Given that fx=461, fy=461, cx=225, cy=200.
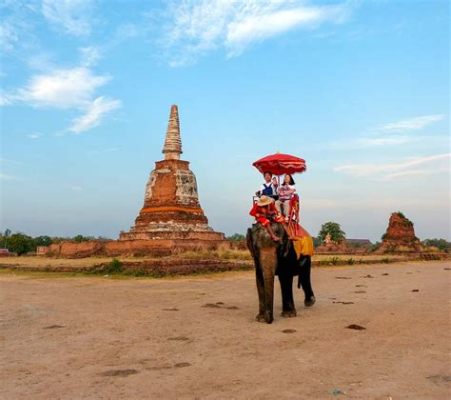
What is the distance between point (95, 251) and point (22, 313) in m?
29.3

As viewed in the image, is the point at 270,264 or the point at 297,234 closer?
the point at 270,264

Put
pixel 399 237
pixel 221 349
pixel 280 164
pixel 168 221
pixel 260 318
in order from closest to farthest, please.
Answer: pixel 221 349 → pixel 260 318 → pixel 280 164 → pixel 168 221 → pixel 399 237

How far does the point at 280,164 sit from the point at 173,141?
112 feet

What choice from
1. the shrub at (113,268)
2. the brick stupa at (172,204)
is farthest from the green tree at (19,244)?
the shrub at (113,268)

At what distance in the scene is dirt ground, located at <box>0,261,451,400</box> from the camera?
4.63m

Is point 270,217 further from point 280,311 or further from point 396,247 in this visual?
point 396,247

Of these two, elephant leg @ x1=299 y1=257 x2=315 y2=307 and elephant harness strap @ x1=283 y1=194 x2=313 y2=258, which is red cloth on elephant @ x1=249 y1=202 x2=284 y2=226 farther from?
elephant leg @ x1=299 y1=257 x2=315 y2=307

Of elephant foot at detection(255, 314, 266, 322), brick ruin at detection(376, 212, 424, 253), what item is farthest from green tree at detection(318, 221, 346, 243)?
elephant foot at detection(255, 314, 266, 322)

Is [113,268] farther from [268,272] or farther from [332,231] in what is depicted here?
[332,231]

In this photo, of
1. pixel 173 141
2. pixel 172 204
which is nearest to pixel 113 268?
pixel 172 204

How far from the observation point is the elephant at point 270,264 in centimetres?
861

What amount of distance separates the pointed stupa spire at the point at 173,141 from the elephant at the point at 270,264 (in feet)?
114

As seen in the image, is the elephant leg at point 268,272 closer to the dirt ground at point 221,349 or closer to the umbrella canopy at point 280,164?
the dirt ground at point 221,349

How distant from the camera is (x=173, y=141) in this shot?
43688mm
